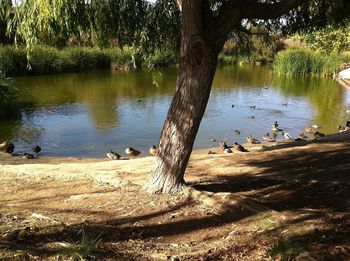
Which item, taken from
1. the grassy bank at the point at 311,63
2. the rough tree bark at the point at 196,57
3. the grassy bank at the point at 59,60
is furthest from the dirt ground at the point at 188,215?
the grassy bank at the point at 311,63

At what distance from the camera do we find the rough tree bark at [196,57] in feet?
18.3

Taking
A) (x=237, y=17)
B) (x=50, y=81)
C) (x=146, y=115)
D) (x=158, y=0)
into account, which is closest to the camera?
(x=237, y=17)

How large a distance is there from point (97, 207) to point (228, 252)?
2064 millimetres

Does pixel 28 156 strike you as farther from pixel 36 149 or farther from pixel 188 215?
pixel 188 215

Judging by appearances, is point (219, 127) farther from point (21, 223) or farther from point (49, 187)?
point (21, 223)

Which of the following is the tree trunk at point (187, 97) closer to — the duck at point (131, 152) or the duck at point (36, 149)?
the duck at point (131, 152)

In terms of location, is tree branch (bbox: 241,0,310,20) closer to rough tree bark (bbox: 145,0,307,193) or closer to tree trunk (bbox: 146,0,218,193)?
rough tree bark (bbox: 145,0,307,193)

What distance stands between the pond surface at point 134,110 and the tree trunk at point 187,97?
10.6 meters

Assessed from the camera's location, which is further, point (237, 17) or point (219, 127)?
point (219, 127)

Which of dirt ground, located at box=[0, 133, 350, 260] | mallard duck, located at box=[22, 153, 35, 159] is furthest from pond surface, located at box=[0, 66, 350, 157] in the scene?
dirt ground, located at box=[0, 133, 350, 260]

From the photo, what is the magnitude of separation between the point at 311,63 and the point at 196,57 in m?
38.2

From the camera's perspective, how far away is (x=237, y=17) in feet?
18.6

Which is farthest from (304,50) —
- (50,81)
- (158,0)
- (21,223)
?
(21,223)

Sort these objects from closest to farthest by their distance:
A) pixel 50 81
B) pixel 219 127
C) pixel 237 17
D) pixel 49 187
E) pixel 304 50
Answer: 1. pixel 237 17
2. pixel 49 187
3. pixel 219 127
4. pixel 50 81
5. pixel 304 50
